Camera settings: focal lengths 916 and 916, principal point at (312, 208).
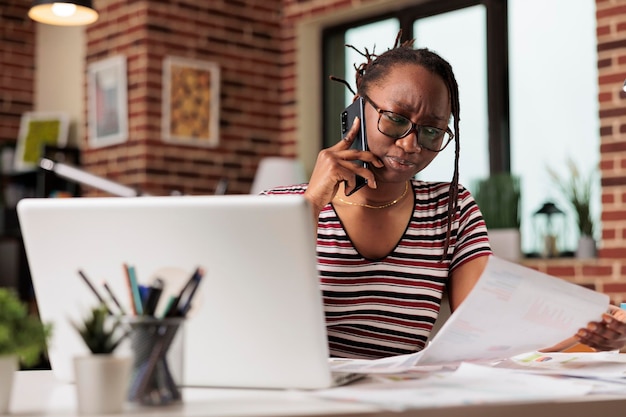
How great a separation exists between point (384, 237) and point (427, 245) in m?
0.09

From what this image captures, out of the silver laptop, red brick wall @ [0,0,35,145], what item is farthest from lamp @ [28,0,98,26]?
red brick wall @ [0,0,35,145]

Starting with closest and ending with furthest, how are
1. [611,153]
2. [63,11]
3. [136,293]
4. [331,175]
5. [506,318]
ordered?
[136,293], [506,318], [331,175], [63,11], [611,153]

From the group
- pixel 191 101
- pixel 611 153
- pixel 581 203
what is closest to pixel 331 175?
pixel 611 153

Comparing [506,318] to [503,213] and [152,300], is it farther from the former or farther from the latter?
[503,213]

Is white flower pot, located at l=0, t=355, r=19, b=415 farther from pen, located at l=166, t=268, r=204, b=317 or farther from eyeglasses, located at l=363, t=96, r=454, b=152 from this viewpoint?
eyeglasses, located at l=363, t=96, r=454, b=152

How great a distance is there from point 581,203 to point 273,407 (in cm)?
332

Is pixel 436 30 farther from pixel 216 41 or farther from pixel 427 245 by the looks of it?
pixel 427 245

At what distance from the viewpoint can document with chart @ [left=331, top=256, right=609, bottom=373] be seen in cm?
113

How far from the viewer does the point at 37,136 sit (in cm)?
559

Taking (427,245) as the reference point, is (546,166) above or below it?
above

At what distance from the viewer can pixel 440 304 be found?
5.87 feet

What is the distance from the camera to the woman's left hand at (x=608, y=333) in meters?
1.35

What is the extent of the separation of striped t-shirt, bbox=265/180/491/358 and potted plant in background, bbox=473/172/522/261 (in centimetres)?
244

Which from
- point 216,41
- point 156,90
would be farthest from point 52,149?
point 216,41
